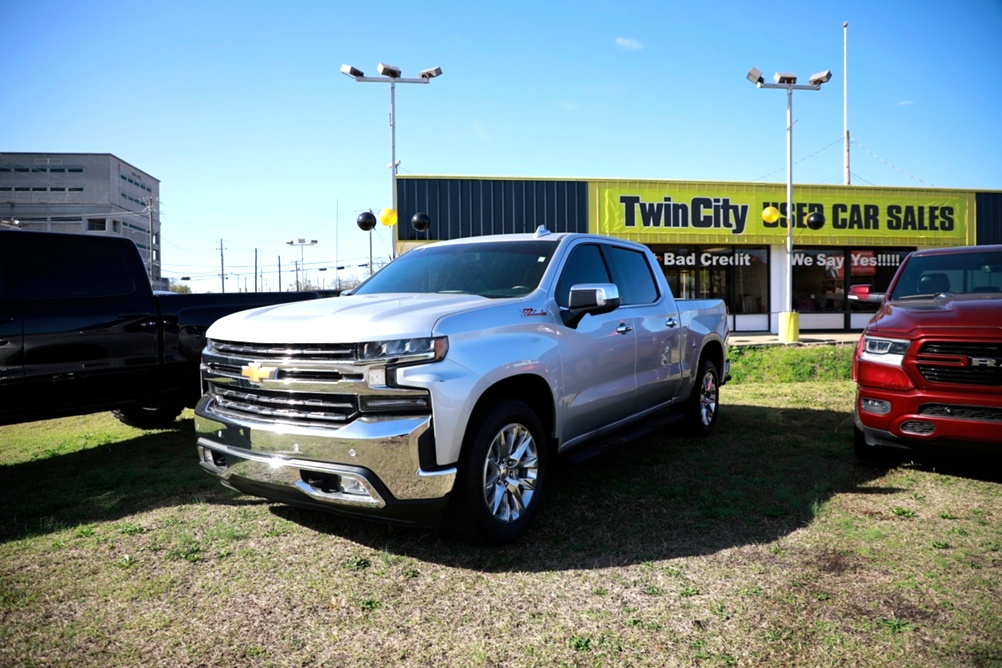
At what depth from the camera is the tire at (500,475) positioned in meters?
3.59

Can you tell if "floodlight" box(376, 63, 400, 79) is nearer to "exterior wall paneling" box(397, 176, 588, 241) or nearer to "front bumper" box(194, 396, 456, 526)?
"exterior wall paneling" box(397, 176, 588, 241)

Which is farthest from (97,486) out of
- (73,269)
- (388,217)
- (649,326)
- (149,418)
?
(388,217)

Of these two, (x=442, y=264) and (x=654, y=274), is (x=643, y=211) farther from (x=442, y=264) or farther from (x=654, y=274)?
(x=442, y=264)

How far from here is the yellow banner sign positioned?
1917 centimetres

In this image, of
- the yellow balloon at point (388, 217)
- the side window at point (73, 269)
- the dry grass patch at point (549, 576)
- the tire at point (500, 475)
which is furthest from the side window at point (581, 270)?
the yellow balloon at point (388, 217)

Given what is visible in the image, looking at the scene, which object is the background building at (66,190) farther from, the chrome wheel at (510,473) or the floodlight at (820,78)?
the chrome wheel at (510,473)

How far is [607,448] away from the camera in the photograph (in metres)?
4.66

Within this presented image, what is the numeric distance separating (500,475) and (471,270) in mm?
1639

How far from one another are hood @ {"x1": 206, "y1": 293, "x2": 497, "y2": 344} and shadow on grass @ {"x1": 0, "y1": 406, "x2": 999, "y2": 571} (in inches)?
51.6

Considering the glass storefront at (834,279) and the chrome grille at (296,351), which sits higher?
the glass storefront at (834,279)

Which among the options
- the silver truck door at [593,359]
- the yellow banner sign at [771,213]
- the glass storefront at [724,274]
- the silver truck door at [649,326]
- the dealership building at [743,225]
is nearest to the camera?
the silver truck door at [593,359]

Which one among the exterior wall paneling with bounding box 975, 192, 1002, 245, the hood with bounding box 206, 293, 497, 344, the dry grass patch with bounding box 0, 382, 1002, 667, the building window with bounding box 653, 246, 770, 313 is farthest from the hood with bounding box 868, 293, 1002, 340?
the exterior wall paneling with bounding box 975, 192, 1002, 245

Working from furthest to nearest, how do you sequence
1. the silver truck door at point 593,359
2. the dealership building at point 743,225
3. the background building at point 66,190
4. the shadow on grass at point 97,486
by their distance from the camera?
the background building at point 66,190, the dealership building at point 743,225, the shadow on grass at point 97,486, the silver truck door at point 593,359

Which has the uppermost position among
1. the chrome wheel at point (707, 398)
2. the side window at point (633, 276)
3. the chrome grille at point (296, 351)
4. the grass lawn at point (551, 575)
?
the side window at point (633, 276)
